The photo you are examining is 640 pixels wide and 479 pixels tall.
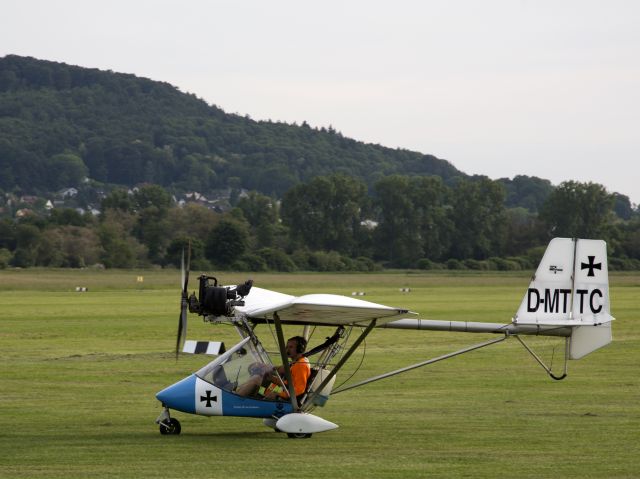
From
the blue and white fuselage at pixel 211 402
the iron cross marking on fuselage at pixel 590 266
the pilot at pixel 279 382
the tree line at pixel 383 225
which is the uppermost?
the tree line at pixel 383 225

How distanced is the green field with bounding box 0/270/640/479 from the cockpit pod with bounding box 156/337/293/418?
0.37 meters

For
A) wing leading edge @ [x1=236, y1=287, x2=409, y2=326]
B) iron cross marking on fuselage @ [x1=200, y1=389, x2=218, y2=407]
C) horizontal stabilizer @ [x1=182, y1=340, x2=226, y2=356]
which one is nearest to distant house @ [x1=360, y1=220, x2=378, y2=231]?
wing leading edge @ [x1=236, y1=287, x2=409, y2=326]

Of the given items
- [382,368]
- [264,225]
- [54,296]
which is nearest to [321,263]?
[264,225]

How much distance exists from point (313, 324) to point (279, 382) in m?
0.90

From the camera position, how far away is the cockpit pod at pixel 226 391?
1525 centimetres

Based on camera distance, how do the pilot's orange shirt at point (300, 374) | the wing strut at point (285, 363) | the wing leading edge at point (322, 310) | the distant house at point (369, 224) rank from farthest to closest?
1. the distant house at point (369, 224)
2. the pilot's orange shirt at point (300, 374)
3. the wing strut at point (285, 363)
4. the wing leading edge at point (322, 310)

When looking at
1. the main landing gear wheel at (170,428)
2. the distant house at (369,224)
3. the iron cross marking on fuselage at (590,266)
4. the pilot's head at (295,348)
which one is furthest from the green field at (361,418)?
the distant house at (369,224)

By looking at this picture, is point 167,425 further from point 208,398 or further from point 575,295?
point 575,295

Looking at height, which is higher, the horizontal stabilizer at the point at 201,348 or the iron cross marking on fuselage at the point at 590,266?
the iron cross marking on fuselage at the point at 590,266

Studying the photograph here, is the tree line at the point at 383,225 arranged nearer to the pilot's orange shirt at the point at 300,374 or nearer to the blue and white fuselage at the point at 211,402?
the pilot's orange shirt at the point at 300,374

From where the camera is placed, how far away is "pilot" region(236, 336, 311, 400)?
607 inches

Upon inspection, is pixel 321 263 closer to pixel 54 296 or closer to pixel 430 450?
pixel 54 296

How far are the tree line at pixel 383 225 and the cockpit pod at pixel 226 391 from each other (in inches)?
3816

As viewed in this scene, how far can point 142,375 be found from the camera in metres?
23.5
